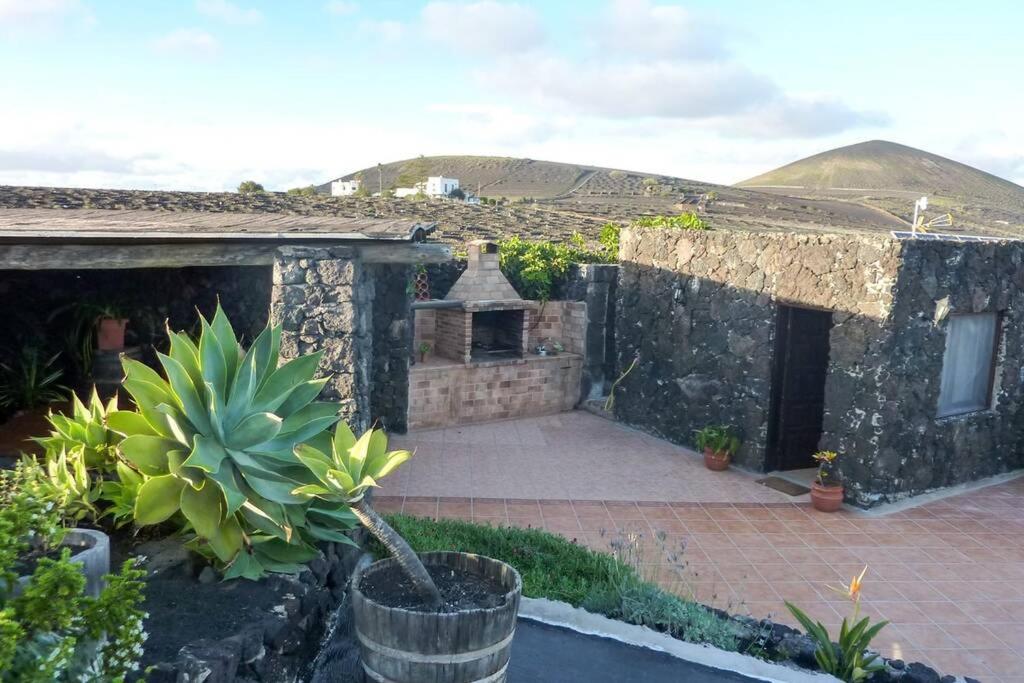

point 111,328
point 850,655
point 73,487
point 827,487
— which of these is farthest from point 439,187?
point 850,655

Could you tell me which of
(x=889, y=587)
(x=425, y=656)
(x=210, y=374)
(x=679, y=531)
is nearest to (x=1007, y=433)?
(x=889, y=587)

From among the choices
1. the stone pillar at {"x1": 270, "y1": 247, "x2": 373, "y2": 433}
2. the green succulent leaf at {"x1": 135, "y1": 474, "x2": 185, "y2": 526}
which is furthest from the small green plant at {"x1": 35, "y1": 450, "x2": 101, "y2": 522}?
the stone pillar at {"x1": 270, "y1": 247, "x2": 373, "y2": 433}

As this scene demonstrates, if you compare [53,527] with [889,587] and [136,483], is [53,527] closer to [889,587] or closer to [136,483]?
[136,483]

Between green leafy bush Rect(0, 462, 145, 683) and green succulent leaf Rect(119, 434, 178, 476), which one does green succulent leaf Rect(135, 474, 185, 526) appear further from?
green leafy bush Rect(0, 462, 145, 683)

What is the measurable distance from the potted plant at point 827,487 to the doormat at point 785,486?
325mm

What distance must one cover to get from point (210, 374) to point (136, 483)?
0.78m

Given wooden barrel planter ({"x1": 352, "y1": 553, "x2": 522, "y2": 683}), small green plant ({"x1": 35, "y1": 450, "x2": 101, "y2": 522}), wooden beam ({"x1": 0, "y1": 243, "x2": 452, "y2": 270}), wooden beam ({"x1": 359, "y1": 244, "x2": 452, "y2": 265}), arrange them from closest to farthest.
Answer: wooden barrel planter ({"x1": 352, "y1": 553, "x2": 522, "y2": 683}), small green plant ({"x1": 35, "y1": 450, "x2": 101, "y2": 522}), wooden beam ({"x1": 0, "y1": 243, "x2": 452, "y2": 270}), wooden beam ({"x1": 359, "y1": 244, "x2": 452, "y2": 265})

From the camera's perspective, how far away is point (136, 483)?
450 cm

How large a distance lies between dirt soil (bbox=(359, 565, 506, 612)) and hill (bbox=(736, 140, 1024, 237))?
70.4 feet

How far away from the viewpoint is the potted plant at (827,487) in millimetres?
8203

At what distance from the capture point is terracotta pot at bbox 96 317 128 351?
920 centimetres

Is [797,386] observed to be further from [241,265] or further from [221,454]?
Answer: [221,454]

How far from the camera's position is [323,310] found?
6.10 m

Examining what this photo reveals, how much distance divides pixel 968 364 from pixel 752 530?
3.63 metres
